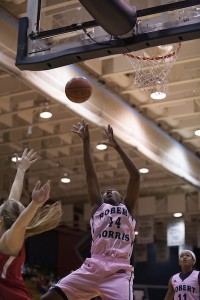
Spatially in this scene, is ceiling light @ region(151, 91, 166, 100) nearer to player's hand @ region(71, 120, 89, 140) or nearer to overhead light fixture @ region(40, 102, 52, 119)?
overhead light fixture @ region(40, 102, 52, 119)

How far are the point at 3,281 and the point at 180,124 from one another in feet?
27.7

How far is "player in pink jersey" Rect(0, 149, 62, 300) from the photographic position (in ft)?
11.6

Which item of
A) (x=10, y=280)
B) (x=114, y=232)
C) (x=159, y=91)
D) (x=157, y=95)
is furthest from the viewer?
(x=157, y=95)

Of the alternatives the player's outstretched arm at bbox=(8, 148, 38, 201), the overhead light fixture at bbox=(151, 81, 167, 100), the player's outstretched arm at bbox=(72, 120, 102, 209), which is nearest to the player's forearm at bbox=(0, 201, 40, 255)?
the player's outstretched arm at bbox=(8, 148, 38, 201)

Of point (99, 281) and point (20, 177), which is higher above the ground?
point (20, 177)

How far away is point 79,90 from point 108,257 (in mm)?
Result: 2053

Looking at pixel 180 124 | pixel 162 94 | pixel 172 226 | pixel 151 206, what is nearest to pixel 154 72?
pixel 162 94

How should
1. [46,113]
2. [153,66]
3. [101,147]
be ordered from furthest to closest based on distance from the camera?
[101,147] → [46,113] → [153,66]

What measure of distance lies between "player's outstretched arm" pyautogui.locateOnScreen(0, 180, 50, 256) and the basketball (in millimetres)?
2780

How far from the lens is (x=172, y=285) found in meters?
7.68

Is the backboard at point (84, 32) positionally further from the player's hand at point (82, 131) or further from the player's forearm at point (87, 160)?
the player's forearm at point (87, 160)

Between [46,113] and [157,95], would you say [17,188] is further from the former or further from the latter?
[46,113]

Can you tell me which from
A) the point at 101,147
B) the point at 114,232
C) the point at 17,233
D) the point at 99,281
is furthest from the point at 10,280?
the point at 101,147

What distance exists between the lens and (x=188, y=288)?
745cm
